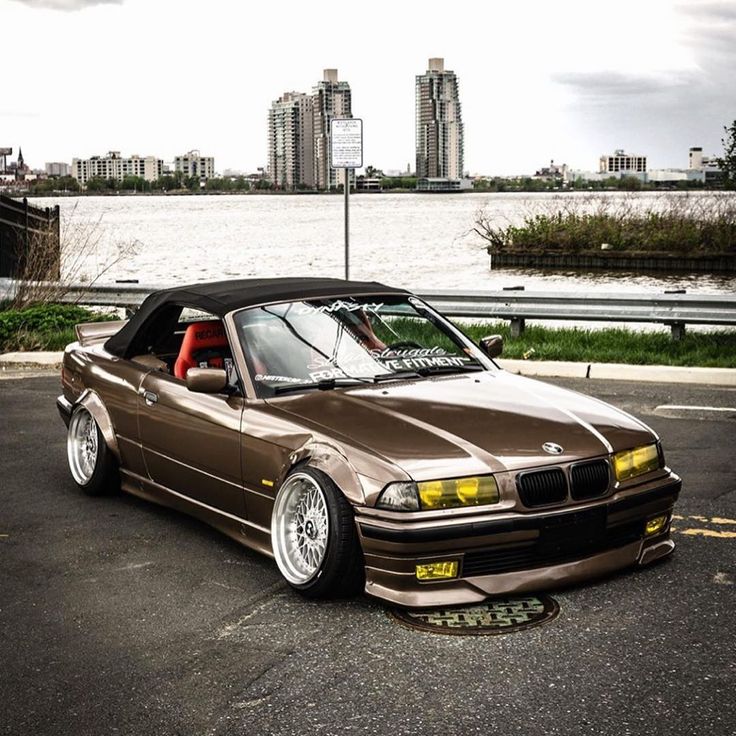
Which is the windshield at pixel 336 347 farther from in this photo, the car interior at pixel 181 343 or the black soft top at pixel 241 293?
Result: the car interior at pixel 181 343

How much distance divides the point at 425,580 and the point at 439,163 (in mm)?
182043

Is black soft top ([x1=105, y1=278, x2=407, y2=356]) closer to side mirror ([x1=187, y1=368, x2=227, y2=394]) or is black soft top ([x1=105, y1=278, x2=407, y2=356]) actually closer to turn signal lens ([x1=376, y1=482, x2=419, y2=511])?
side mirror ([x1=187, y1=368, x2=227, y2=394])

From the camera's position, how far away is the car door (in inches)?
221

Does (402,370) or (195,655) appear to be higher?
(402,370)

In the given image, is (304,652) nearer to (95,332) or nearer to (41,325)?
(95,332)

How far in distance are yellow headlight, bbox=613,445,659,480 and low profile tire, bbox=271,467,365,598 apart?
1.19m

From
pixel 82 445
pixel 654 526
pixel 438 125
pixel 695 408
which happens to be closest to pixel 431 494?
pixel 654 526

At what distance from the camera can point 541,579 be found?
4809 mm

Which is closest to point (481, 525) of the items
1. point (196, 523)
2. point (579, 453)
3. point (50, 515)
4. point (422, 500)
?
point (422, 500)

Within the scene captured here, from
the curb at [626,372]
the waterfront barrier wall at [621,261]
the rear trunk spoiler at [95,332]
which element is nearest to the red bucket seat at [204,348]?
the rear trunk spoiler at [95,332]

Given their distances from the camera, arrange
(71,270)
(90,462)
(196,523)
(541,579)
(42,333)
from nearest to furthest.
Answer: (541,579) < (196,523) < (90,462) < (42,333) < (71,270)

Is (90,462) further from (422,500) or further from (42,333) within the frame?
(42,333)

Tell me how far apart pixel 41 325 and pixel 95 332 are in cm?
725

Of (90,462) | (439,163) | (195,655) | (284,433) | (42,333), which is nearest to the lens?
(195,655)
